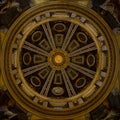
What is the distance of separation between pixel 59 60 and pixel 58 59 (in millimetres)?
58

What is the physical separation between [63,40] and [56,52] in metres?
0.48

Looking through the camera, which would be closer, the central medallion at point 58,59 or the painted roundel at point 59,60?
the painted roundel at point 59,60

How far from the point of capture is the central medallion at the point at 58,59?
17.7m

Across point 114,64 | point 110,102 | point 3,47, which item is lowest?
point 110,102

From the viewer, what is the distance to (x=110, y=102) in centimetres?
1633

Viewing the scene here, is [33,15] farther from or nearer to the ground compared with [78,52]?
farther from the ground

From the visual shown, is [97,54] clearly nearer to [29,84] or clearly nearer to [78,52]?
[78,52]

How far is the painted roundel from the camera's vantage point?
16281mm

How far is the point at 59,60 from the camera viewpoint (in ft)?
58.3

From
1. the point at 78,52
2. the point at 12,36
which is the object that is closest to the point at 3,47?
the point at 12,36

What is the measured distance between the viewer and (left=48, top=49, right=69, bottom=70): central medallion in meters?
17.7

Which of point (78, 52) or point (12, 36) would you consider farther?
point (78, 52)

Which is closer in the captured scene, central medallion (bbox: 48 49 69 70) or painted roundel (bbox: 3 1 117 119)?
painted roundel (bbox: 3 1 117 119)

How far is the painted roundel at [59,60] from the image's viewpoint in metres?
16.3
